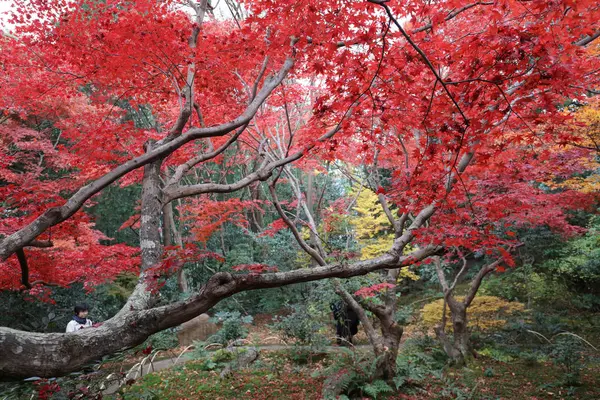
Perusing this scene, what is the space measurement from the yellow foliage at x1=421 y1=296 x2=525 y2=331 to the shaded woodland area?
62 mm

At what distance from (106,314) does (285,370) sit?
6197 millimetres

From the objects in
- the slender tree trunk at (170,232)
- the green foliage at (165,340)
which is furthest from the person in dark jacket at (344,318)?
the slender tree trunk at (170,232)

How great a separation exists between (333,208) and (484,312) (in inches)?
208

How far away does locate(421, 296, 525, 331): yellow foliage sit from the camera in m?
9.16

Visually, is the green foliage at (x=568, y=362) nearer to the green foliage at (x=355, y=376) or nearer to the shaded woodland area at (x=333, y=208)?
the shaded woodland area at (x=333, y=208)

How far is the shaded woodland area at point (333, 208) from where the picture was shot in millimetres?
3055

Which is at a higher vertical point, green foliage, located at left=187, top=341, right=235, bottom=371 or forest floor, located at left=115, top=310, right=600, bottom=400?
green foliage, located at left=187, top=341, right=235, bottom=371

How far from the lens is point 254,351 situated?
7.45m

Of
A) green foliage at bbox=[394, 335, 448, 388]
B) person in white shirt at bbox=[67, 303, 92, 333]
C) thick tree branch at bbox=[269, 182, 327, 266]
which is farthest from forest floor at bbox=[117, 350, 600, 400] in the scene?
thick tree branch at bbox=[269, 182, 327, 266]

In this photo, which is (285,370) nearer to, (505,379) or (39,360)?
(505,379)

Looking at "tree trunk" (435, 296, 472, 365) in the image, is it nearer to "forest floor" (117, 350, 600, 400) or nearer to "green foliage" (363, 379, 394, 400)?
"forest floor" (117, 350, 600, 400)

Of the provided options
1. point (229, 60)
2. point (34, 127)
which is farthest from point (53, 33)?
point (34, 127)

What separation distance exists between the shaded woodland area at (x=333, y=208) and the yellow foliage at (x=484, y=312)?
6 centimetres

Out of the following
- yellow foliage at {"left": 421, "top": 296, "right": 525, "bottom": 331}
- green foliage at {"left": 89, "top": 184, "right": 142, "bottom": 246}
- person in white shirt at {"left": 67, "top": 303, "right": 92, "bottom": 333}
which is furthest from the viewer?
green foliage at {"left": 89, "top": 184, "right": 142, "bottom": 246}
